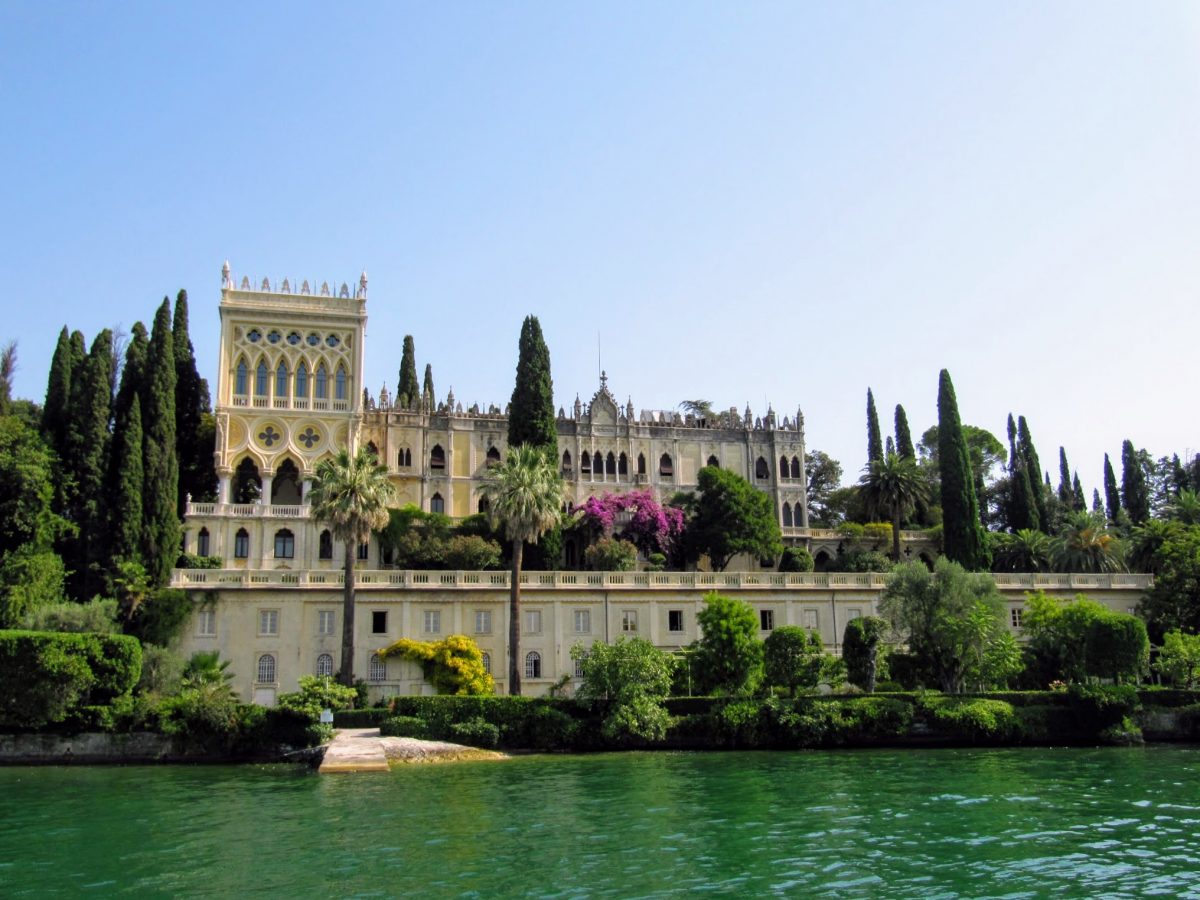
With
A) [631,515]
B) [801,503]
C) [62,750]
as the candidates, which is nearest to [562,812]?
[62,750]

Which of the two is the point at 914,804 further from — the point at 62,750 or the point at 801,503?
the point at 801,503

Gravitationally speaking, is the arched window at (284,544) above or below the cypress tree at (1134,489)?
below

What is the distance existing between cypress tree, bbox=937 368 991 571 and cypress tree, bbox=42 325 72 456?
46886 mm

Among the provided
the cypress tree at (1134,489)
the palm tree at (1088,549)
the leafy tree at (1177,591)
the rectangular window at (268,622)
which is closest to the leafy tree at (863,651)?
the leafy tree at (1177,591)

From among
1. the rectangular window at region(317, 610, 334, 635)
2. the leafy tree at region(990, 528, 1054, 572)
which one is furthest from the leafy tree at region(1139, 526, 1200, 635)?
the rectangular window at region(317, 610, 334, 635)

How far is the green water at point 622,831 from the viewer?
19.7 m

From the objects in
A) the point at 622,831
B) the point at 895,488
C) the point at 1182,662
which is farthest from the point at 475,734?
the point at 895,488

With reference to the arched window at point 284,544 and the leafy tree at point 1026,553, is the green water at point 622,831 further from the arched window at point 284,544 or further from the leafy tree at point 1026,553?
the leafy tree at point 1026,553

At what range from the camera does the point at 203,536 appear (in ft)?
201

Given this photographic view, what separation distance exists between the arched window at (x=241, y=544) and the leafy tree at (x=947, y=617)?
34.0 meters

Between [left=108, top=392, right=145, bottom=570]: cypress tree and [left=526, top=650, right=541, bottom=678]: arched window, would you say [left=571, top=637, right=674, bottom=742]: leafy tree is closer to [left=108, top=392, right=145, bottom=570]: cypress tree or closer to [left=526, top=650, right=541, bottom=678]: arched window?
[left=526, top=650, right=541, bottom=678]: arched window

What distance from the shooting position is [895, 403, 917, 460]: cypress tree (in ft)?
279

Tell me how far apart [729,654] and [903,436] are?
45.3 metres

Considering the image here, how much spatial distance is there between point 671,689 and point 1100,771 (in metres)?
17.9
